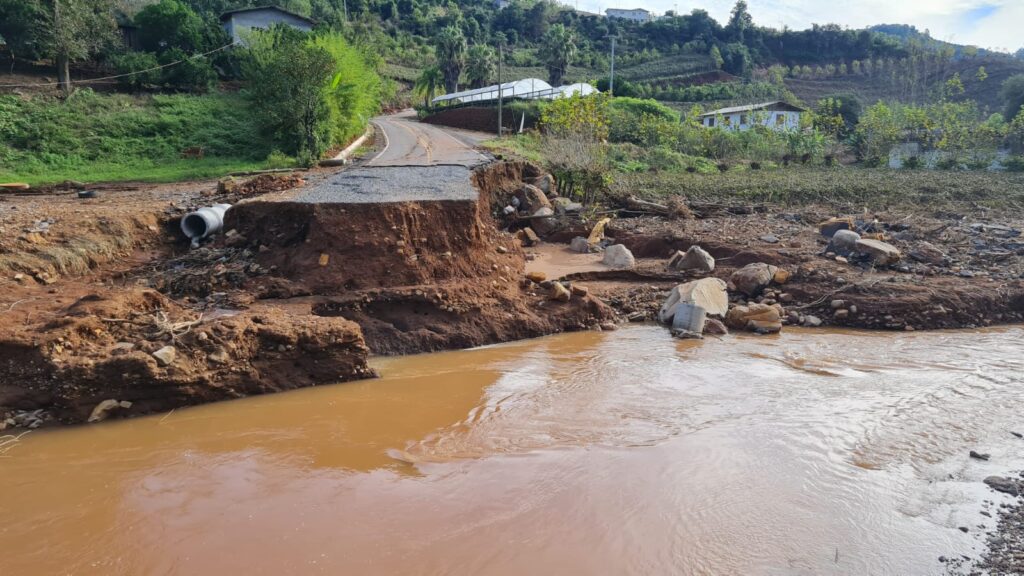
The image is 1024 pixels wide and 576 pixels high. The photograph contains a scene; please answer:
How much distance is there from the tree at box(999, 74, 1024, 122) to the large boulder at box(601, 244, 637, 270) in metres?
35.8

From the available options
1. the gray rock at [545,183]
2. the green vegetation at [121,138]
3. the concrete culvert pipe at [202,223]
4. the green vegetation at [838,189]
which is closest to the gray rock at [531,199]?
the gray rock at [545,183]

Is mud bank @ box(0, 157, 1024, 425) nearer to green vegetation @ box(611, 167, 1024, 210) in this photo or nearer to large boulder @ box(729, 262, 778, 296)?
large boulder @ box(729, 262, 778, 296)

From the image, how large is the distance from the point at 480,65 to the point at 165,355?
5433 cm

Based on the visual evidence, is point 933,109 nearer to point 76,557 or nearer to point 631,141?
point 631,141

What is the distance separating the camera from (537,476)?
5.29m

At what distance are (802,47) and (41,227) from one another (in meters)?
83.1

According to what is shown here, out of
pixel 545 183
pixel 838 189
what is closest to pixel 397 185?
pixel 545 183

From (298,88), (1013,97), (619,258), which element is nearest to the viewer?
(619,258)

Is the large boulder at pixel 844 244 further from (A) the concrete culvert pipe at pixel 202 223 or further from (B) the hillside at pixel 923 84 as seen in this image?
(B) the hillside at pixel 923 84

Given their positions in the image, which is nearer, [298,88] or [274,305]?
[274,305]

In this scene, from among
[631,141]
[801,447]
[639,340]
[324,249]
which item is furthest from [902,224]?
[631,141]

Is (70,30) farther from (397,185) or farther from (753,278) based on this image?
(753,278)

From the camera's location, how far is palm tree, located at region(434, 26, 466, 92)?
5528cm

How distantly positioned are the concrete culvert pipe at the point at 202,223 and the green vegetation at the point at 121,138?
7.04 m
